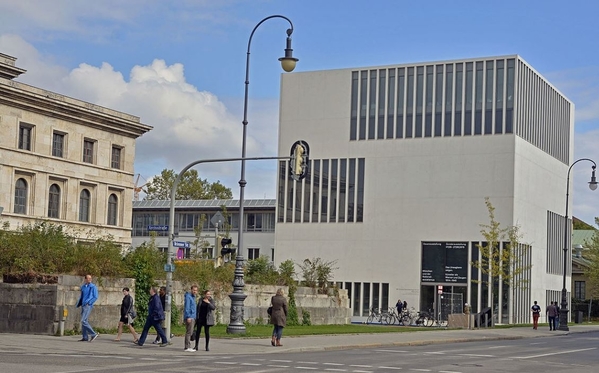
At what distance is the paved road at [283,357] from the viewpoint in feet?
67.9

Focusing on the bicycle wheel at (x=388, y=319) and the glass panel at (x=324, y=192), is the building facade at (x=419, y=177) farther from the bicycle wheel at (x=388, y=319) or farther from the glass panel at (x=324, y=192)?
the bicycle wheel at (x=388, y=319)

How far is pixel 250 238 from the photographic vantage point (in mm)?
97375

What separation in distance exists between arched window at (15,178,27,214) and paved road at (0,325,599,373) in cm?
3746

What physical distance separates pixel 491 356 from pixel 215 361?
960 centimetres

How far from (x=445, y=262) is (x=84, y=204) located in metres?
28.0

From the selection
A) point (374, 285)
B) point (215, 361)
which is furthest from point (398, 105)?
point (215, 361)

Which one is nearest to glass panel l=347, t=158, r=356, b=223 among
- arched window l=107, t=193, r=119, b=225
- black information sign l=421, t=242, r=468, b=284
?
black information sign l=421, t=242, r=468, b=284

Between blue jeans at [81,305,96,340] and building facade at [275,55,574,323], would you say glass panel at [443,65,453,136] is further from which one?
blue jeans at [81,305,96,340]

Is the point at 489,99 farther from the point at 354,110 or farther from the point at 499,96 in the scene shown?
the point at 354,110

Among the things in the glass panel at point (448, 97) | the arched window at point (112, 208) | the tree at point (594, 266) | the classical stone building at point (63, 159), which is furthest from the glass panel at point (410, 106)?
the tree at point (594, 266)

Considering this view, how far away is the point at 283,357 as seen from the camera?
25016 mm

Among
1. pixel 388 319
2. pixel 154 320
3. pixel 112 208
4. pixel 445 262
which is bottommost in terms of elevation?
pixel 388 319

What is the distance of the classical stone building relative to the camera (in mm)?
64375

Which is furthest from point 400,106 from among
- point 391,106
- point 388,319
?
point 388,319
